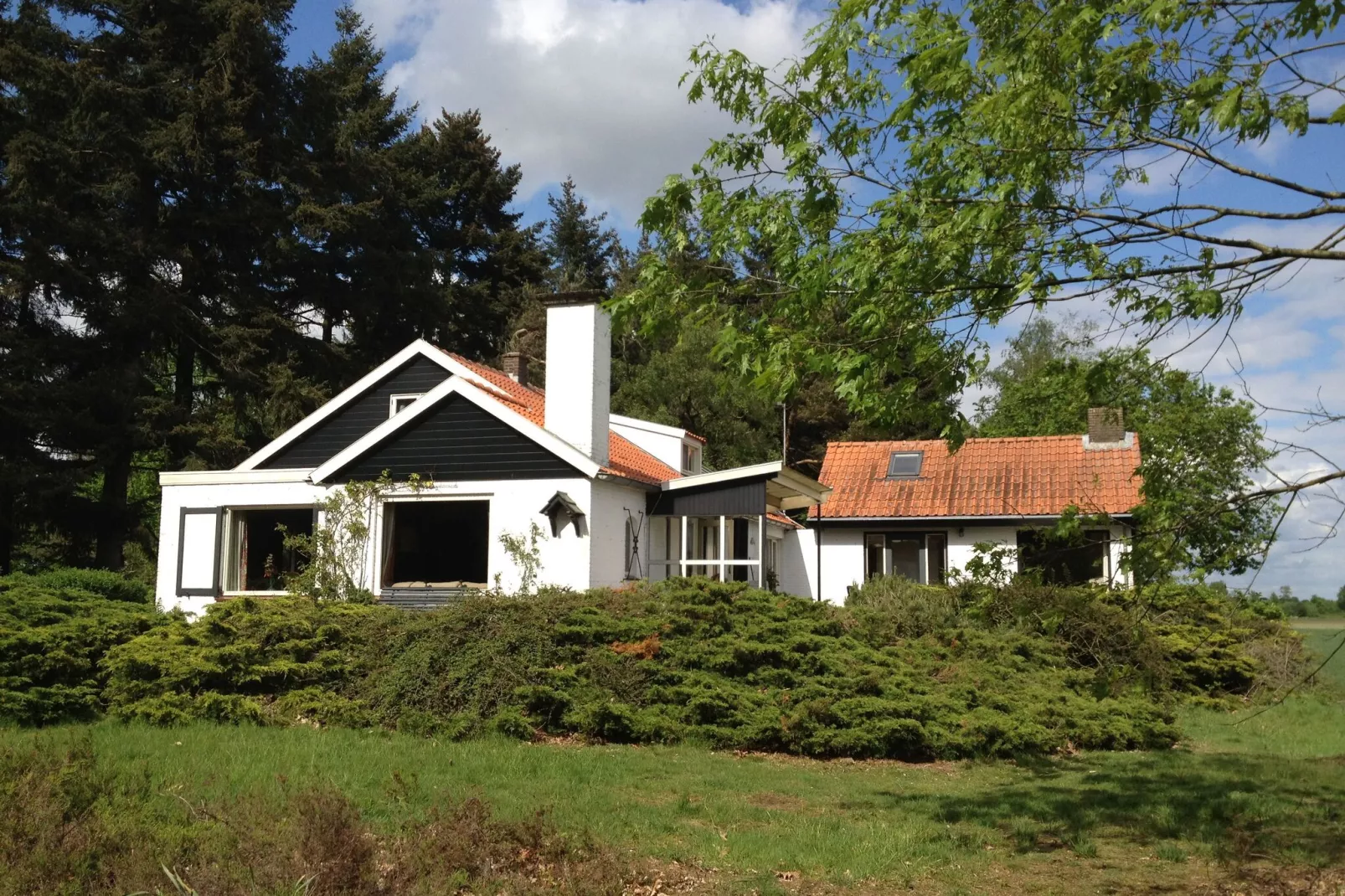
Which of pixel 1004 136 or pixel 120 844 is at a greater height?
pixel 1004 136

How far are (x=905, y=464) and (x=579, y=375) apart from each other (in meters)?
12.0

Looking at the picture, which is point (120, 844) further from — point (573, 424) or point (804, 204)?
point (573, 424)

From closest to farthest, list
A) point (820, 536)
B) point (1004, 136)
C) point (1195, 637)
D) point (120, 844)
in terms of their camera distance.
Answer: point (120, 844) → point (1004, 136) → point (1195, 637) → point (820, 536)

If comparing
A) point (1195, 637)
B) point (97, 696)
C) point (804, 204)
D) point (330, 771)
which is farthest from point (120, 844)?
point (1195, 637)

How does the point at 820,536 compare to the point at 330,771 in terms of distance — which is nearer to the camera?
the point at 330,771

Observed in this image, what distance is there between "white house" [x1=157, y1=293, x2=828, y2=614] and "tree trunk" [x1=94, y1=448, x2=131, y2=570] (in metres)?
9.12

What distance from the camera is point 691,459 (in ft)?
88.7

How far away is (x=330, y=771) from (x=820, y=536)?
764 inches

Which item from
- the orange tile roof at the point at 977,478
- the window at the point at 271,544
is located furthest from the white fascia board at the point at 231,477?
the orange tile roof at the point at 977,478

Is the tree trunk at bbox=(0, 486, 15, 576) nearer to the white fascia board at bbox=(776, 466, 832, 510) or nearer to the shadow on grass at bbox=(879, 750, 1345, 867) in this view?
the white fascia board at bbox=(776, 466, 832, 510)

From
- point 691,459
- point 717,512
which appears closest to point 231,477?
point 717,512

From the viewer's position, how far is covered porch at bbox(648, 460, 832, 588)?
63.8 ft

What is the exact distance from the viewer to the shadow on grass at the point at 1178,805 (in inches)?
320

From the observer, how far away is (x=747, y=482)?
1948 cm
